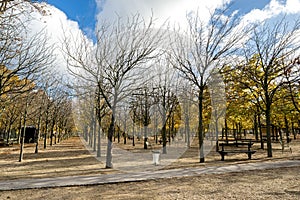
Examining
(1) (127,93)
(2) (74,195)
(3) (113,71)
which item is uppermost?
(3) (113,71)

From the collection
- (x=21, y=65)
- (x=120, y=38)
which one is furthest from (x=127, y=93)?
(x=21, y=65)

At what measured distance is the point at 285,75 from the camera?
13.9 meters

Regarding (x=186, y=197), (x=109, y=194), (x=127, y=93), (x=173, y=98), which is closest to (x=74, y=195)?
(x=109, y=194)

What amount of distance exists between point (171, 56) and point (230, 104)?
7.73m

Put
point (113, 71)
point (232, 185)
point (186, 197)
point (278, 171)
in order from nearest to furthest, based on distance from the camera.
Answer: point (186, 197) < point (232, 185) < point (278, 171) < point (113, 71)

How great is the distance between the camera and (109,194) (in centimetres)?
580

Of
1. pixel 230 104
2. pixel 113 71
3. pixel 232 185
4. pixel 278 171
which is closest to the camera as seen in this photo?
pixel 232 185

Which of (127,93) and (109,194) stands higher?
(127,93)

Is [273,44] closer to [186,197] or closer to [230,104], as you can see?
[230,104]

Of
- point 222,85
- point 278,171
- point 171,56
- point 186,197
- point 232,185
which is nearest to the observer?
point 186,197

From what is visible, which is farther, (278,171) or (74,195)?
(278,171)

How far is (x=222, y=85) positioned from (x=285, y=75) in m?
3.76

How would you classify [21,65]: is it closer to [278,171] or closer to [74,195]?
[74,195]

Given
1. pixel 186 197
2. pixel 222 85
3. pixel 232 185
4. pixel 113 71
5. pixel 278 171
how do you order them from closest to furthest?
1. pixel 186 197
2. pixel 232 185
3. pixel 278 171
4. pixel 113 71
5. pixel 222 85
